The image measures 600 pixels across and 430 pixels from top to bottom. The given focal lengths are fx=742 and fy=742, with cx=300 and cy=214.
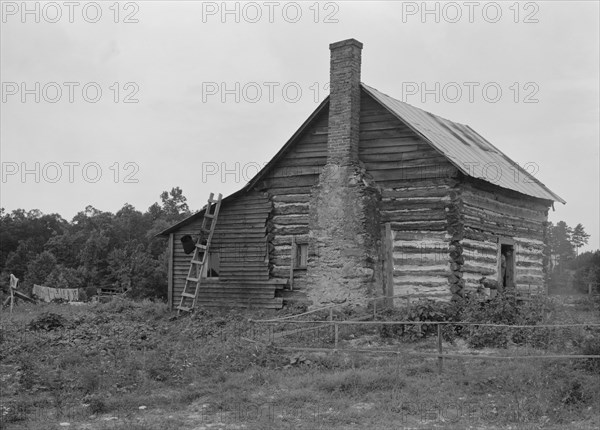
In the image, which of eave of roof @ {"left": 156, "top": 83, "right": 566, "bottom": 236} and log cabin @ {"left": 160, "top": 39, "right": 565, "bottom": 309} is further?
eave of roof @ {"left": 156, "top": 83, "right": 566, "bottom": 236}

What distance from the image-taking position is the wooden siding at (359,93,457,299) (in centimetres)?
1914

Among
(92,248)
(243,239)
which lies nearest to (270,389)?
(243,239)

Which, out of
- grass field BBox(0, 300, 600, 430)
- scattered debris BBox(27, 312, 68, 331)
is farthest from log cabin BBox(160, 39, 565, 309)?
scattered debris BBox(27, 312, 68, 331)

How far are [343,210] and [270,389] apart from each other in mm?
8924

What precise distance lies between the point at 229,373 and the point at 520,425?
16.7ft

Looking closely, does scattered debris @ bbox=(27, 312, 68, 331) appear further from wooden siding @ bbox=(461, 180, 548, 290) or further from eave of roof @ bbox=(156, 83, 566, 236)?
wooden siding @ bbox=(461, 180, 548, 290)

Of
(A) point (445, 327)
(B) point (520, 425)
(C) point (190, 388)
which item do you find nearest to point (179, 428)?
(C) point (190, 388)

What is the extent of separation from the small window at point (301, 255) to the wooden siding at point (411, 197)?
257 cm

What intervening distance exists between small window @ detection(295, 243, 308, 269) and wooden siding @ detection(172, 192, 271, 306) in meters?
1.00

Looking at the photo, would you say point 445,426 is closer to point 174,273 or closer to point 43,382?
point 43,382

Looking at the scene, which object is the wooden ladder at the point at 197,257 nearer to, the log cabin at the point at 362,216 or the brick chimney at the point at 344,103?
the log cabin at the point at 362,216

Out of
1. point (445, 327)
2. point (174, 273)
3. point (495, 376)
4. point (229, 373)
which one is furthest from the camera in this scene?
point (174, 273)

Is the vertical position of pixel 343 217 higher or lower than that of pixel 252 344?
higher

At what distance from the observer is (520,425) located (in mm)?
9156
